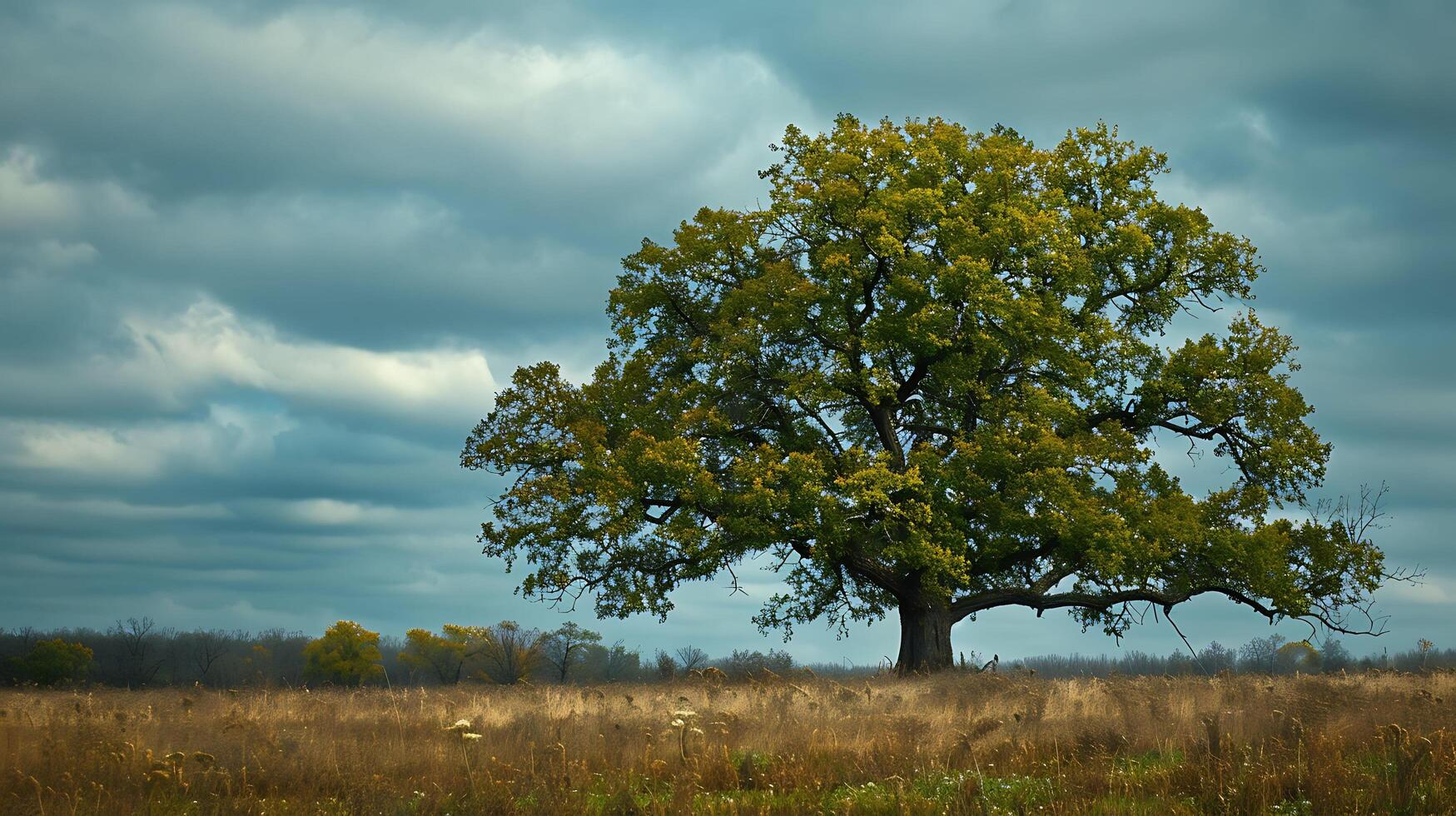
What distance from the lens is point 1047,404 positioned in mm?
27109

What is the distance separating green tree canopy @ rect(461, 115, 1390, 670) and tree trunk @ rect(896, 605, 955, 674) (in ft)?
0.30

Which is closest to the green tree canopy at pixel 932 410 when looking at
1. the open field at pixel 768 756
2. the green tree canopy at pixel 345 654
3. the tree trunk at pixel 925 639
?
the tree trunk at pixel 925 639

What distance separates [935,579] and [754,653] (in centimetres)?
560

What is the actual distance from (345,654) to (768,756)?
134ft

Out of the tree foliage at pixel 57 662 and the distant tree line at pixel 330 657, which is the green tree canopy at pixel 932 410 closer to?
the distant tree line at pixel 330 657

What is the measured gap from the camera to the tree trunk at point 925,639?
2831cm

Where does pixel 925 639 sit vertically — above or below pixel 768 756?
above

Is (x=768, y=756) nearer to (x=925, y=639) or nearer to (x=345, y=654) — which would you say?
(x=925, y=639)

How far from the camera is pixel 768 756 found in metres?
12.3

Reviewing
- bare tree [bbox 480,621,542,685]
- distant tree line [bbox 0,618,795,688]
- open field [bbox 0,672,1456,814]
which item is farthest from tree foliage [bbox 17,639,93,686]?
open field [bbox 0,672,1456,814]

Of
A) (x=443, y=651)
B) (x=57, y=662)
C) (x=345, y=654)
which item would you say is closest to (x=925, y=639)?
(x=443, y=651)

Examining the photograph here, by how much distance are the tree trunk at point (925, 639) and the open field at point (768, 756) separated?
1155 cm

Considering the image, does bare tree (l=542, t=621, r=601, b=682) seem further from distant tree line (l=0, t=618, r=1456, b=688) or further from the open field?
the open field

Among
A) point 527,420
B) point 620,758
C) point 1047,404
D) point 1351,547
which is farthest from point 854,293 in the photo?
point 620,758
